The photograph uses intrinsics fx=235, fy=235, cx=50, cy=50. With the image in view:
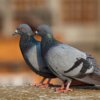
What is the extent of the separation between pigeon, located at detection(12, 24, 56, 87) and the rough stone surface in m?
0.32

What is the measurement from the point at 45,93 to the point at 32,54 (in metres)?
0.69

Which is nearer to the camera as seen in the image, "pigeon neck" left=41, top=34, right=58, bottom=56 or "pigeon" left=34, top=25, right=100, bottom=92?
"pigeon" left=34, top=25, right=100, bottom=92

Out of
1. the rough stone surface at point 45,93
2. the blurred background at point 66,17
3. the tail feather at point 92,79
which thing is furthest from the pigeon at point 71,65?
the blurred background at point 66,17

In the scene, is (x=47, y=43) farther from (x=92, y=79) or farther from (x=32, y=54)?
(x=92, y=79)

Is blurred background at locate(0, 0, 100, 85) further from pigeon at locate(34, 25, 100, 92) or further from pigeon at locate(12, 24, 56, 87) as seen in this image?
pigeon at locate(34, 25, 100, 92)

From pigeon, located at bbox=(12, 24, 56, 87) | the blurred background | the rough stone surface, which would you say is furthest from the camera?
the blurred background

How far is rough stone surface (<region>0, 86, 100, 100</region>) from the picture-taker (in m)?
3.51

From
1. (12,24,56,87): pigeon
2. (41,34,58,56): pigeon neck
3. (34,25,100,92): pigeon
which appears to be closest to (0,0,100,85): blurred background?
(12,24,56,87): pigeon

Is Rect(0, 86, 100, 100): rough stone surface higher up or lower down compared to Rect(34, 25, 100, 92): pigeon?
lower down

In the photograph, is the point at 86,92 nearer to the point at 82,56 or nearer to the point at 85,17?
the point at 82,56

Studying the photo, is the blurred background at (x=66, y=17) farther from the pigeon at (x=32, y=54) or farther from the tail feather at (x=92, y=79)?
the tail feather at (x=92, y=79)

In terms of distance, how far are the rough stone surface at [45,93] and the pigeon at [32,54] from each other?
32cm

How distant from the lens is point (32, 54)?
3.96 meters

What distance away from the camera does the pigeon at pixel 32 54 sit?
392 cm
